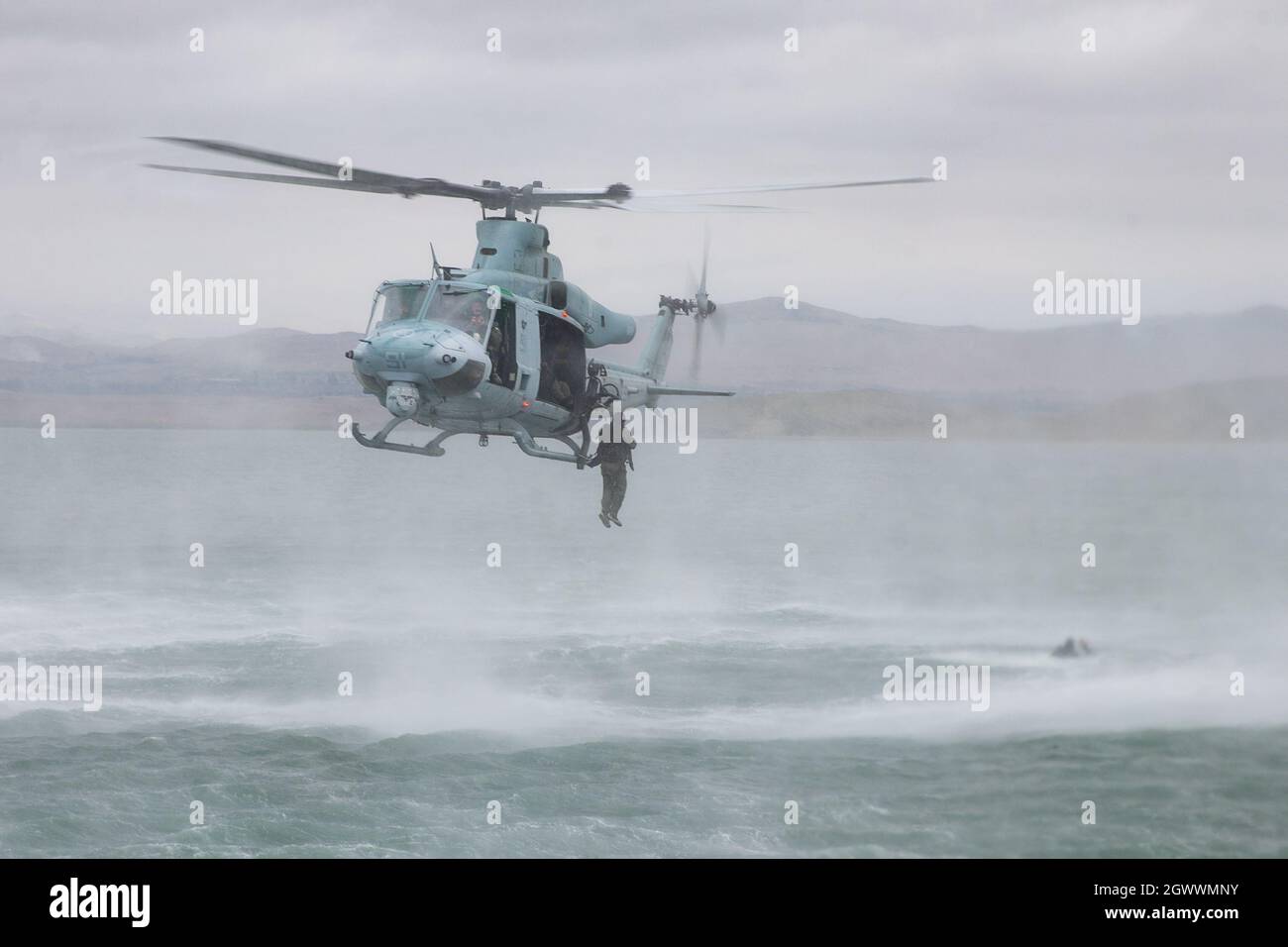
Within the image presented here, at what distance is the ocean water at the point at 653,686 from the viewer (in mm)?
49719

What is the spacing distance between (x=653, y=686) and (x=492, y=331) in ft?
146

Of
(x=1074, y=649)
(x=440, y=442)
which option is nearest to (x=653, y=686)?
(x=1074, y=649)

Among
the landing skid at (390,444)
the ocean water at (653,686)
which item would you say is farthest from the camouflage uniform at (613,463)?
the ocean water at (653,686)

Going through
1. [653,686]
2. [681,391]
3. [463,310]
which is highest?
Answer: [463,310]

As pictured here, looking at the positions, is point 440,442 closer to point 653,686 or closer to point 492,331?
point 492,331

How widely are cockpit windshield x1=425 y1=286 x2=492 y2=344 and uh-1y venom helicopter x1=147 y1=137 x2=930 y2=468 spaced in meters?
0.02

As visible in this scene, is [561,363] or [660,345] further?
[660,345]

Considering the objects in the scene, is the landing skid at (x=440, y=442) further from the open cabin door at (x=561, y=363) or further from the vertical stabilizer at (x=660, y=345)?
the vertical stabilizer at (x=660, y=345)

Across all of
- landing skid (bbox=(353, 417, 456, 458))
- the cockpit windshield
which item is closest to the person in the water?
landing skid (bbox=(353, 417, 456, 458))

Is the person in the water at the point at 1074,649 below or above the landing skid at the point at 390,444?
below

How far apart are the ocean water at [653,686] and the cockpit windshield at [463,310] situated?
27.4 metres

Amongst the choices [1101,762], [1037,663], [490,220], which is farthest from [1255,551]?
[490,220]

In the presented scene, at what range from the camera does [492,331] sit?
23.8 metres

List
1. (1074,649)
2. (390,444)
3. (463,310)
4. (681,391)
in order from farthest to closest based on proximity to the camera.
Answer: (1074,649), (681,391), (463,310), (390,444)
